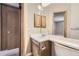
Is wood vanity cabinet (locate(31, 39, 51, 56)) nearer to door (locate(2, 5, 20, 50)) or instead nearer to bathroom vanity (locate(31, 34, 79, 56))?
bathroom vanity (locate(31, 34, 79, 56))

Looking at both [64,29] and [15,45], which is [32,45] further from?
[64,29]

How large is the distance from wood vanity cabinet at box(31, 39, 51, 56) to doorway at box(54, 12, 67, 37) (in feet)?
0.58

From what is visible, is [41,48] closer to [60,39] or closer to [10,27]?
[60,39]

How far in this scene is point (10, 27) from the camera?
1259 millimetres

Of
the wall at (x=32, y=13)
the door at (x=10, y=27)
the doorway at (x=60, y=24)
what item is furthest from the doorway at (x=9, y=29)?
the doorway at (x=60, y=24)

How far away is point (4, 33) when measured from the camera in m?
1.25

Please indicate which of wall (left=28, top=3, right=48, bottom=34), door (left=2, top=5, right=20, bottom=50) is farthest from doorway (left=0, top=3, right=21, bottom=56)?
wall (left=28, top=3, right=48, bottom=34)

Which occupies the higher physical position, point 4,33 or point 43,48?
point 4,33

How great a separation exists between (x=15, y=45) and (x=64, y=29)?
61 cm

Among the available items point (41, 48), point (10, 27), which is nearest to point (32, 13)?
point (10, 27)

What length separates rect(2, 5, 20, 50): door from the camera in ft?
4.04

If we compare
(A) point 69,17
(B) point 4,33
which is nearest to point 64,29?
(A) point 69,17

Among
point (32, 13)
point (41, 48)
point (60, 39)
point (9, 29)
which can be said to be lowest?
point (41, 48)

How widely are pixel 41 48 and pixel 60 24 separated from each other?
37 centimetres
